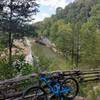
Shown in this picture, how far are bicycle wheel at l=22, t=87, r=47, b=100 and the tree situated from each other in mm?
7430

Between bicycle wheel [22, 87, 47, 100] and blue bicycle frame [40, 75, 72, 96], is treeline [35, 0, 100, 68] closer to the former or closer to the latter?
blue bicycle frame [40, 75, 72, 96]

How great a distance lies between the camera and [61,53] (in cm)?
6681

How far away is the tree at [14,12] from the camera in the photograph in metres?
16.4

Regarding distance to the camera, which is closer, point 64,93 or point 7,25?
point 64,93

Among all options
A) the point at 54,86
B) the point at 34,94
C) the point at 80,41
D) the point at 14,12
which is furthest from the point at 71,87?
the point at 80,41

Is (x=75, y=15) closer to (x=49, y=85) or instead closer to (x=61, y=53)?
(x=61, y=53)

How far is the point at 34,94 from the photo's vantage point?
902 cm

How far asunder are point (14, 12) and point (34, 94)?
8354mm

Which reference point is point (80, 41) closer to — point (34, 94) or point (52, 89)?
point (52, 89)

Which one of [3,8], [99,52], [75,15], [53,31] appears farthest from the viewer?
[75,15]

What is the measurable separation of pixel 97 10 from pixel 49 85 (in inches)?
3311

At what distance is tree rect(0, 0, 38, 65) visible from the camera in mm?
16359

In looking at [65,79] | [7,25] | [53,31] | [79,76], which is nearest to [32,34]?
[7,25]

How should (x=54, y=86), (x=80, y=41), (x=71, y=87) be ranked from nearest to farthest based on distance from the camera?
1. (x=54, y=86)
2. (x=71, y=87)
3. (x=80, y=41)
